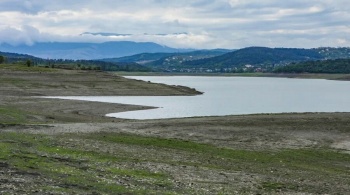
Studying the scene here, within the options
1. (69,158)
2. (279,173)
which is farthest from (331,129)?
(69,158)

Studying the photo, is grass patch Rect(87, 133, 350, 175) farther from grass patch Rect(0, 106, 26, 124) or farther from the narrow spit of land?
grass patch Rect(0, 106, 26, 124)

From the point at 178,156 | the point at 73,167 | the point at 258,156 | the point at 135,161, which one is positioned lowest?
the point at 258,156

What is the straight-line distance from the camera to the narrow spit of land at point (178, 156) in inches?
746

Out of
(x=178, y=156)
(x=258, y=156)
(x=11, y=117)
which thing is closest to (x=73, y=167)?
(x=178, y=156)

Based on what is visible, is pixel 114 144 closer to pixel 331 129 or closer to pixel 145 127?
pixel 145 127

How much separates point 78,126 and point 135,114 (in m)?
24.4

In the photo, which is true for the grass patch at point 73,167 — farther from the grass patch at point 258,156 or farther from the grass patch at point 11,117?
the grass patch at point 11,117

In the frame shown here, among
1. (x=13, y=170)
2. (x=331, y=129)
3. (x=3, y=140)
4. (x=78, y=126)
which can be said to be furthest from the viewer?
(x=331, y=129)

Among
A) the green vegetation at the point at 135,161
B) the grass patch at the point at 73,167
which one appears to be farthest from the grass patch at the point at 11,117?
the grass patch at the point at 73,167

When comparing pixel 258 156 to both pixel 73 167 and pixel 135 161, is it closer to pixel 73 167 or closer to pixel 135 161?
pixel 135 161

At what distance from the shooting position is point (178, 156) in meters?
27.4

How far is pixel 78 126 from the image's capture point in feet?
127

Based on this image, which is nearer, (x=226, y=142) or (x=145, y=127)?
(x=226, y=142)

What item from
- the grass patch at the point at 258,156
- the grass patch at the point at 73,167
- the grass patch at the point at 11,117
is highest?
the grass patch at the point at 73,167
